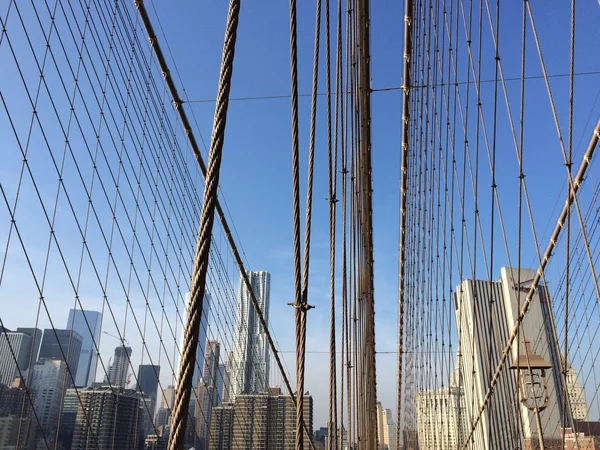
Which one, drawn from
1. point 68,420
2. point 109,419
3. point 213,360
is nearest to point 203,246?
point 68,420

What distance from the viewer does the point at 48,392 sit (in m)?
6.16

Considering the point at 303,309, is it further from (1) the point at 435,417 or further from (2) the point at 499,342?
(1) the point at 435,417

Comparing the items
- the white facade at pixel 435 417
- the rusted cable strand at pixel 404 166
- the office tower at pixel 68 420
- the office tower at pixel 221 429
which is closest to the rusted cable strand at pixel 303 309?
the rusted cable strand at pixel 404 166

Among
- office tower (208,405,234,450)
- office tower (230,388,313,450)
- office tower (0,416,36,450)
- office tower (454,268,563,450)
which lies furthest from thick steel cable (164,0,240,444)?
office tower (230,388,313,450)

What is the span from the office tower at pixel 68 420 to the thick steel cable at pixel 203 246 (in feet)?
21.0

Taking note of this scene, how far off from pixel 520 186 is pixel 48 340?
5.91m

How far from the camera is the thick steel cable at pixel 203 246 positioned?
998 mm

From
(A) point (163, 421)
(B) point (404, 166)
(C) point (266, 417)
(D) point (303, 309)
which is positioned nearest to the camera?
(D) point (303, 309)

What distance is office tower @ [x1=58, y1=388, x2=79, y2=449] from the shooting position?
6.72m

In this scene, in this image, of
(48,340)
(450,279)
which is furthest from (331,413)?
(450,279)

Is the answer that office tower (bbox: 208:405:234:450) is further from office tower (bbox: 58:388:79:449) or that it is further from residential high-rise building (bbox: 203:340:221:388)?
office tower (bbox: 58:388:79:449)

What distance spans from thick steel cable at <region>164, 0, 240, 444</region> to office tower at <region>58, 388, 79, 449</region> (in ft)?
21.0

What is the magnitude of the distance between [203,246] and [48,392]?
19.7 feet

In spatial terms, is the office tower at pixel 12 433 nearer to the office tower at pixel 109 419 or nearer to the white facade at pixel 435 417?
the office tower at pixel 109 419
